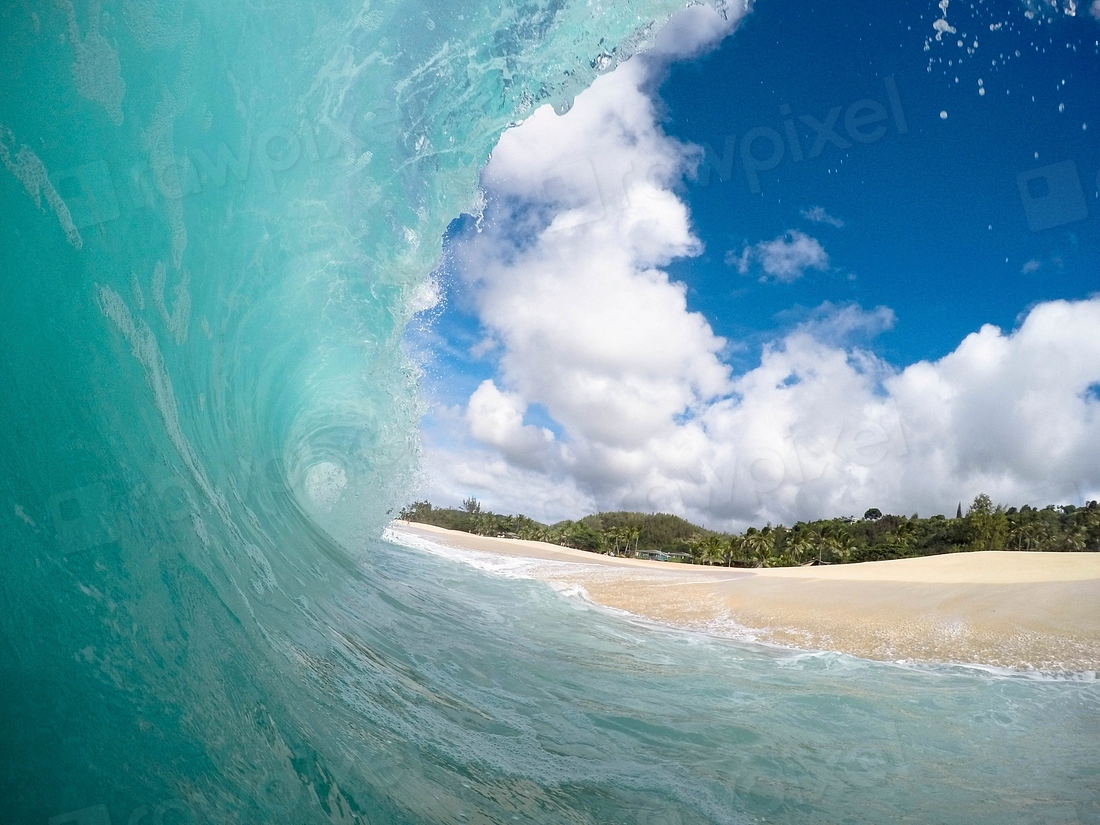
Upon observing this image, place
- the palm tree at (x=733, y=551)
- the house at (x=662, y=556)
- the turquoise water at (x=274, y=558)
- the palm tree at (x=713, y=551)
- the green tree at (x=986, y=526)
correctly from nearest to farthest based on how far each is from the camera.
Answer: the turquoise water at (x=274, y=558), the green tree at (x=986, y=526), the palm tree at (x=733, y=551), the palm tree at (x=713, y=551), the house at (x=662, y=556)

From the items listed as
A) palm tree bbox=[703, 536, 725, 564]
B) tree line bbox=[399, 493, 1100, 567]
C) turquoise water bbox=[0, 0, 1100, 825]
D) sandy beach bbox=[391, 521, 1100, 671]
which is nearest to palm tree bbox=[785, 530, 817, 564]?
tree line bbox=[399, 493, 1100, 567]

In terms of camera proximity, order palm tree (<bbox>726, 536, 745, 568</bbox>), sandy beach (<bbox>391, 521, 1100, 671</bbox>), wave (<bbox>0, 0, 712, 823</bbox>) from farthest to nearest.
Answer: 1. palm tree (<bbox>726, 536, 745, 568</bbox>)
2. sandy beach (<bbox>391, 521, 1100, 671</bbox>)
3. wave (<bbox>0, 0, 712, 823</bbox>)

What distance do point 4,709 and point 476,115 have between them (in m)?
7.33

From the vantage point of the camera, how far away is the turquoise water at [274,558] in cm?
252

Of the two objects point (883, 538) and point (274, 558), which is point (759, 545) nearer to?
point (883, 538)

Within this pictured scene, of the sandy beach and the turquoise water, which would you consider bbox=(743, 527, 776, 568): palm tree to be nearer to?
the sandy beach

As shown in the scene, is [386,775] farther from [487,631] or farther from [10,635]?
[487,631]

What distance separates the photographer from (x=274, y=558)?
222 inches

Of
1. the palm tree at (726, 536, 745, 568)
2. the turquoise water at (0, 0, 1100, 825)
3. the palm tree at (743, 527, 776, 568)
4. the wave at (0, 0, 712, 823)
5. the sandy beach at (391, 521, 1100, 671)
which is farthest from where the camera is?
the palm tree at (726, 536, 745, 568)

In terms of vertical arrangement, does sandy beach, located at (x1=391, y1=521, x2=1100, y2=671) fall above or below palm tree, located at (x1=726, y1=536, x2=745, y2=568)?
above

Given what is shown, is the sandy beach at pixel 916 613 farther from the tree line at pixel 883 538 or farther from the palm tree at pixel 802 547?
the palm tree at pixel 802 547

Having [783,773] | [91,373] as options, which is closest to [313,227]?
[91,373]

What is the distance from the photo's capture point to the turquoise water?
2.52 m

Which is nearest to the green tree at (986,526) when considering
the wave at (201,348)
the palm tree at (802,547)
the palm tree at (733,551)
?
the palm tree at (802,547)
